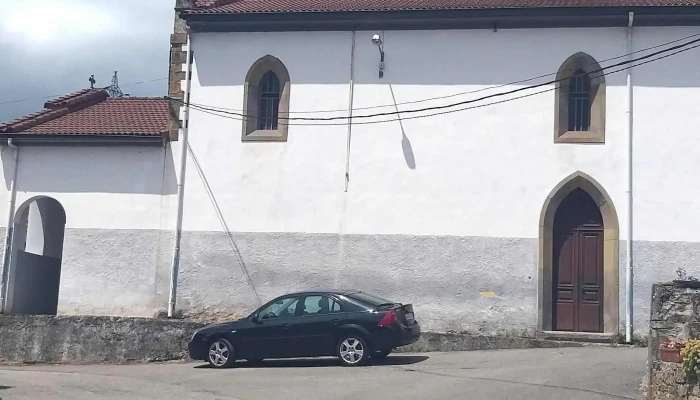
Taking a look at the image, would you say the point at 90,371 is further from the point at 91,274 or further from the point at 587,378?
the point at 587,378

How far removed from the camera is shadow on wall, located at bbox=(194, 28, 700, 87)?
18031mm

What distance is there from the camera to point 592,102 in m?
18.4

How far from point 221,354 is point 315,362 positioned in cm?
172

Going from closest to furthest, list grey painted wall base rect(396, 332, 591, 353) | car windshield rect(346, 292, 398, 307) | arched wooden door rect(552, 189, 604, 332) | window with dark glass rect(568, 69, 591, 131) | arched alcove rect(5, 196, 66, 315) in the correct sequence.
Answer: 1. car windshield rect(346, 292, 398, 307)
2. grey painted wall base rect(396, 332, 591, 353)
3. arched wooden door rect(552, 189, 604, 332)
4. window with dark glass rect(568, 69, 591, 131)
5. arched alcove rect(5, 196, 66, 315)

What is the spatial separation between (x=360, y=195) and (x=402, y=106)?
2174mm

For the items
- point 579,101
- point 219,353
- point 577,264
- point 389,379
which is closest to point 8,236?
point 219,353

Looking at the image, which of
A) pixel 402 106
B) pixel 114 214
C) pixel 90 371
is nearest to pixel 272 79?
pixel 402 106

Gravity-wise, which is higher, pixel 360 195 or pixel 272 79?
pixel 272 79

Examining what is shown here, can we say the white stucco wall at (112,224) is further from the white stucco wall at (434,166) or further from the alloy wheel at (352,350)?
the alloy wheel at (352,350)

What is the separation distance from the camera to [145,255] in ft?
65.6

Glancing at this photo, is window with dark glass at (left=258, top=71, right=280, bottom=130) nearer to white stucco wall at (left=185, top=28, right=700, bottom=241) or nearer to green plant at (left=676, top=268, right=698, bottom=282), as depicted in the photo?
white stucco wall at (left=185, top=28, right=700, bottom=241)

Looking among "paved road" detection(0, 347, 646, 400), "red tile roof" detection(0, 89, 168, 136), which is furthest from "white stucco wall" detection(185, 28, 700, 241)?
"paved road" detection(0, 347, 646, 400)

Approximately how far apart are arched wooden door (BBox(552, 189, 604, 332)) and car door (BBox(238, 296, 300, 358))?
20.5 feet

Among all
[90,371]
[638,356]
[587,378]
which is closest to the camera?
[587,378]
